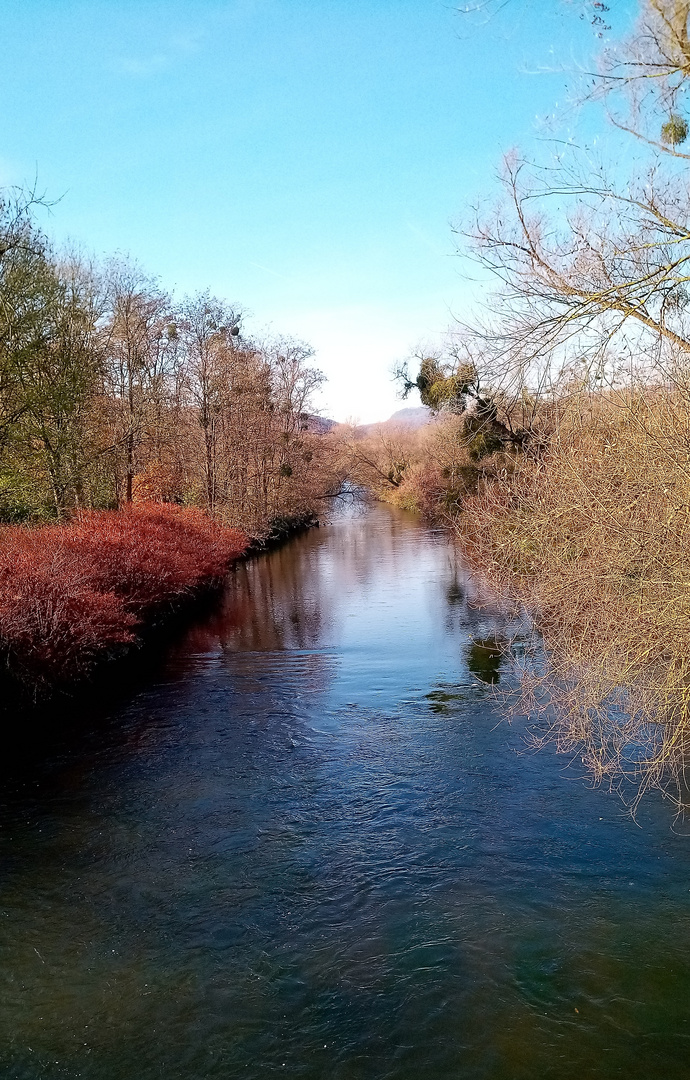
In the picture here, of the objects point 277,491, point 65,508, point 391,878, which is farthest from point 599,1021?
point 277,491

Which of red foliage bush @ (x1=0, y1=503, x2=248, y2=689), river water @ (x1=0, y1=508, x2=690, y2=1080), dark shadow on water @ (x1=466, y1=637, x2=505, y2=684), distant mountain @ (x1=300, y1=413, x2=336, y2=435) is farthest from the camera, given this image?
distant mountain @ (x1=300, y1=413, x2=336, y2=435)

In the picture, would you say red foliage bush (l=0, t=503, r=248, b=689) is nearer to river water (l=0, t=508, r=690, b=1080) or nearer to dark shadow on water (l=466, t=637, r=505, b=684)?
river water (l=0, t=508, r=690, b=1080)

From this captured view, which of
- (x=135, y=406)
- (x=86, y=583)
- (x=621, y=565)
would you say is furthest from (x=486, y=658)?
(x=135, y=406)

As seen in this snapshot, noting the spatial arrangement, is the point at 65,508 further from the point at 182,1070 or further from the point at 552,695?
the point at 182,1070

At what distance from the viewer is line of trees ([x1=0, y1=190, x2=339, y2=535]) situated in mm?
15898

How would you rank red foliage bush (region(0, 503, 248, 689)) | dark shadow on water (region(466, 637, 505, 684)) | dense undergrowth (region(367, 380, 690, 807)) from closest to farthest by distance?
dense undergrowth (region(367, 380, 690, 807)) < red foliage bush (region(0, 503, 248, 689)) < dark shadow on water (region(466, 637, 505, 684))

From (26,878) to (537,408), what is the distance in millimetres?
6400

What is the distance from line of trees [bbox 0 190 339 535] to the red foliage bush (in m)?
1.78

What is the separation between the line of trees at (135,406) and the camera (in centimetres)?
1590

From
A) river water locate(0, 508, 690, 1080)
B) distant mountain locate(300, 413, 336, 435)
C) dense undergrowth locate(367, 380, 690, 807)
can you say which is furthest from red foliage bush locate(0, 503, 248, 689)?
distant mountain locate(300, 413, 336, 435)

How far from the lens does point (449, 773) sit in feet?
29.1

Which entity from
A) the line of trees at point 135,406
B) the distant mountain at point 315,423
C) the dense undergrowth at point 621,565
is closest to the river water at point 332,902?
the dense undergrowth at point 621,565

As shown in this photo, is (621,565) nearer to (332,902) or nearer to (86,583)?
(332,902)

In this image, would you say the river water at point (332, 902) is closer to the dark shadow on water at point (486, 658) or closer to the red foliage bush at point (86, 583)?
the dark shadow on water at point (486, 658)
